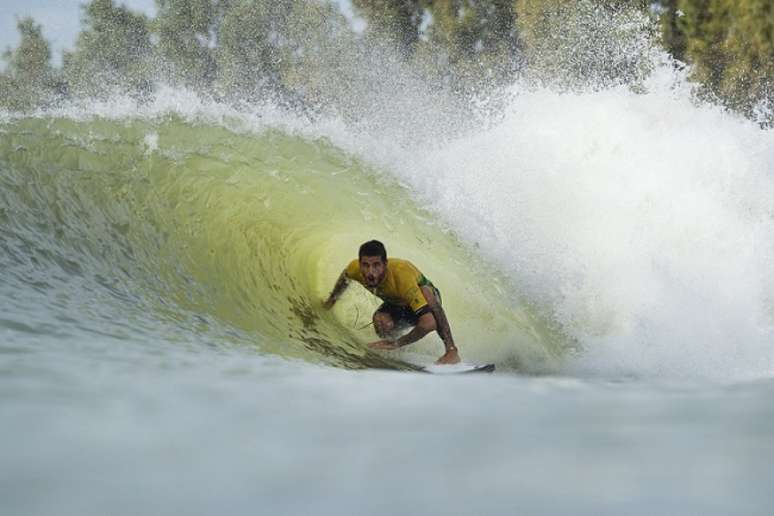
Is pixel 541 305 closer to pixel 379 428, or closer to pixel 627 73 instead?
pixel 379 428

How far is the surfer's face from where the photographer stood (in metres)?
5.21

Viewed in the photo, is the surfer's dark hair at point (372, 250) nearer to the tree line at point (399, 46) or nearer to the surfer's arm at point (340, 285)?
the surfer's arm at point (340, 285)

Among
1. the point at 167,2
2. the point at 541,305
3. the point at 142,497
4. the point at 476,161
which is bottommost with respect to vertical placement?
the point at 142,497

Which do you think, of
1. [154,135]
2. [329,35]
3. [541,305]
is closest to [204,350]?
[541,305]

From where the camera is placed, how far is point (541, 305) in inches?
287

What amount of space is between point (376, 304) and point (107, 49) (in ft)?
152

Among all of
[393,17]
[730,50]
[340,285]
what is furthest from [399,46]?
[340,285]

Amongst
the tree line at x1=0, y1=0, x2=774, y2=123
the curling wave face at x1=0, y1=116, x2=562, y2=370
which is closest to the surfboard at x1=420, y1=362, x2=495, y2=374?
the curling wave face at x1=0, y1=116, x2=562, y2=370

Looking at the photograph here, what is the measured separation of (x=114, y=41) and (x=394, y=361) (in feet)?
153

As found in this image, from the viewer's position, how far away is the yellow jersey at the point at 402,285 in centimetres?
542

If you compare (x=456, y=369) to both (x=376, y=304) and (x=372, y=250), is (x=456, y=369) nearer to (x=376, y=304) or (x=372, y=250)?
(x=372, y=250)

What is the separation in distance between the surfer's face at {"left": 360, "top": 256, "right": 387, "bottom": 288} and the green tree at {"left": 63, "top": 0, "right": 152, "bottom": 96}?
3781cm

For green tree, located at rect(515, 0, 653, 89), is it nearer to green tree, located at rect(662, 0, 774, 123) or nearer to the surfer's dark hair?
green tree, located at rect(662, 0, 774, 123)

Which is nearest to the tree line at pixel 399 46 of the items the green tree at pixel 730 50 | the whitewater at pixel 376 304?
the green tree at pixel 730 50
